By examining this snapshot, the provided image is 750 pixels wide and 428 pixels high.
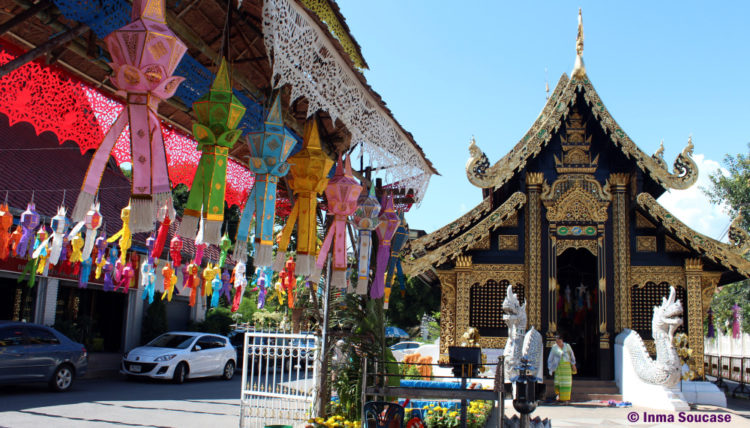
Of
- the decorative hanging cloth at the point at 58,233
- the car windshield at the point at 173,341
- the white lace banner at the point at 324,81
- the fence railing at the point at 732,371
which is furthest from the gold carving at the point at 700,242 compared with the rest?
the decorative hanging cloth at the point at 58,233

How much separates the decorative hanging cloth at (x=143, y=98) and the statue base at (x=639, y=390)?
11545 mm

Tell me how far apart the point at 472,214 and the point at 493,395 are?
8789 mm

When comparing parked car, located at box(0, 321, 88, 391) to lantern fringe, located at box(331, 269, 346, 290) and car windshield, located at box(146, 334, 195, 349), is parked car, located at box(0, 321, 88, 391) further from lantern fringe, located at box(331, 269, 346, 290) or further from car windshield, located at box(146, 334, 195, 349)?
lantern fringe, located at box(331, 269, 346, 290)

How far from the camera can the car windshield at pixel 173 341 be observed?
1579 cm

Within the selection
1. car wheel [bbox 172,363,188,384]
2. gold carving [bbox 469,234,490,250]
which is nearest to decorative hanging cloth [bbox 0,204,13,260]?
car wheel [bbox 172,363,188,384]

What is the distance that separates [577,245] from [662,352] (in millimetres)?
3029

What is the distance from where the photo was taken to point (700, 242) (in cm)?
1338

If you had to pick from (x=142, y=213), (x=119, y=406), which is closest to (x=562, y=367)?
(x=119, y=406)

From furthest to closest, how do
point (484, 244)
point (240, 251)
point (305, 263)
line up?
point (484, 244)
point (305, 263)
point (240, 251)

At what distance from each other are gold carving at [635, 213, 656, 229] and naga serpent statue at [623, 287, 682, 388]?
218 cm

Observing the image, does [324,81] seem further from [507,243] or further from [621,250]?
[621,250]

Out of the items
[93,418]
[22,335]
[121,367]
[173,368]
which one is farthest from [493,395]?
[121,367]

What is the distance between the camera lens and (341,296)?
783 centimetres

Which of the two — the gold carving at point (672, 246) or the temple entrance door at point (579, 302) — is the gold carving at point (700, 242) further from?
the temple entrance door at point (579, 302)
